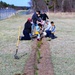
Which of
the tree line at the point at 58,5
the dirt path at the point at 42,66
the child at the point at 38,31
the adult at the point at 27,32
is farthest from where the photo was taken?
the tree line at the point at 58,5

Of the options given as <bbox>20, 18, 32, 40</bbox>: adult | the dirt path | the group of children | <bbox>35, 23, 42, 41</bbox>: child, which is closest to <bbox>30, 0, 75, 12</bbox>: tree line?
the group of children

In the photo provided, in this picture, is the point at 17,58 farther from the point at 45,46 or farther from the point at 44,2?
the point at 44,2

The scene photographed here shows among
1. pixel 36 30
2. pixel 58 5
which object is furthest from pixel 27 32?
pixel 58 5

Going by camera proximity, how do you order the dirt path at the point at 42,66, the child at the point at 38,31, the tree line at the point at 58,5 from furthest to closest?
the tree line at the point at 58,5 < the child at the point at 38,31 < the dirt path at the point at 42,66

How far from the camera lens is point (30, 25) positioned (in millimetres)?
15188

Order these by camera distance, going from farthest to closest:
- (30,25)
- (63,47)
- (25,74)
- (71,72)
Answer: (30,25) < (63,47) < (71,72) < (25,74)

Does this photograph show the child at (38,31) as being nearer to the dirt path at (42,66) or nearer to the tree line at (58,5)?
the dirt path at (42,66)

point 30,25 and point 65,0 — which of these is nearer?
point 30,25

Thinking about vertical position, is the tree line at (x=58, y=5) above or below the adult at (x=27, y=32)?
below

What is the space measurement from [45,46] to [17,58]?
3015mm

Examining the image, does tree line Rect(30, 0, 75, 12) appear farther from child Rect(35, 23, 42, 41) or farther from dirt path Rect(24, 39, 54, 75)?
dirt path Rect(24, 39, 54, 75)

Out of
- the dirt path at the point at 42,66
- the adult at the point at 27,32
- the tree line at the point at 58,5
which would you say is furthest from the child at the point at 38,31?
the tree line at the point at 58,5

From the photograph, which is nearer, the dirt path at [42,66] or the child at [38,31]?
the dirt path at [42,66]

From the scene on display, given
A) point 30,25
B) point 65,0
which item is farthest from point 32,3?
point 30,25
